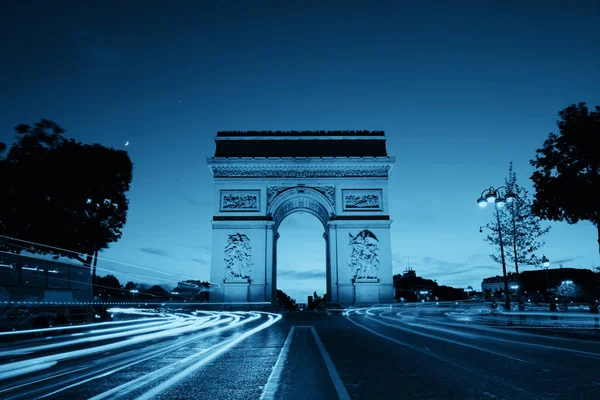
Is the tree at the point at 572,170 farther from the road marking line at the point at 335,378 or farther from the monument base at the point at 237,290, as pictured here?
the monument base at the point at 237,290

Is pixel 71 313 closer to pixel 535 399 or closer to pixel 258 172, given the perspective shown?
pixel 535 399

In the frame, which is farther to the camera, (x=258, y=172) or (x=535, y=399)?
(x=258, y=172)

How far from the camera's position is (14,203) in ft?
67.4

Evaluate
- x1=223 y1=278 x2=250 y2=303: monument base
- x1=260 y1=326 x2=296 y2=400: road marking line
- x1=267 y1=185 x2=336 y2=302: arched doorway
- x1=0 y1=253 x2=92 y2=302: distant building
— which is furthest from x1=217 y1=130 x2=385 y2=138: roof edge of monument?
x1=260 y1=326 x2=296 y2=400: road marking line

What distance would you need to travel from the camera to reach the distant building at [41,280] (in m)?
11.9

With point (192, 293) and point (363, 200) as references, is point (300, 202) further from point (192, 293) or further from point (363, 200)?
point (192, 293)

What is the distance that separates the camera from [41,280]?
543 inches

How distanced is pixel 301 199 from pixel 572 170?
24.8 metres

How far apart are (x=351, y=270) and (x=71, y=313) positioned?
890 inches

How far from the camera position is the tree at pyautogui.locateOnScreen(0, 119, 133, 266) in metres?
20.6

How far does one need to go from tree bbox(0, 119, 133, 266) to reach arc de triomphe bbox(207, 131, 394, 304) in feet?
37.7

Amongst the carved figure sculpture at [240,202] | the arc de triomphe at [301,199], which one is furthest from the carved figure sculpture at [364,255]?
the carved figure sculpture at [240,202]

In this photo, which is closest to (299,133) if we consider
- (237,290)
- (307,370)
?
(237,290)

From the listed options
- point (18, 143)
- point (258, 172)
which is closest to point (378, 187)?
point (258, 172)
